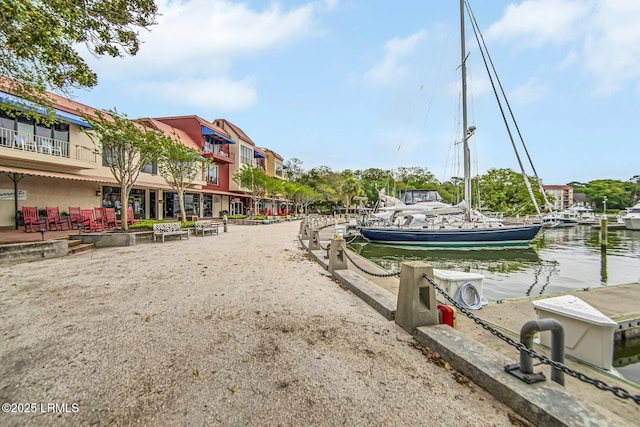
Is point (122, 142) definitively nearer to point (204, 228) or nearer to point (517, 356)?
point (204, 228)

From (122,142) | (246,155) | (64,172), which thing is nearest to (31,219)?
(64,172)

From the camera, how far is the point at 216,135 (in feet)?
106

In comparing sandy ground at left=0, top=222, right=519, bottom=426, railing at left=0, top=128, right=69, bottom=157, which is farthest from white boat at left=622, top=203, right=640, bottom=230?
railing at left=0, top=128, right=69, bottom=157

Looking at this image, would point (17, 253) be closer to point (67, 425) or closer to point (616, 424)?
point (67, 425)

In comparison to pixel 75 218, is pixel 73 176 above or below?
above

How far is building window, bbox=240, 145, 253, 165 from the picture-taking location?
3669cm

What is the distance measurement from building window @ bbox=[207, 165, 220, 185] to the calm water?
18.9 meters

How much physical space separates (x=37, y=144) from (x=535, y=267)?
986 inches

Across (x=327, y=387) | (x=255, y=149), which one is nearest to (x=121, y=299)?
(x=327, y=387)

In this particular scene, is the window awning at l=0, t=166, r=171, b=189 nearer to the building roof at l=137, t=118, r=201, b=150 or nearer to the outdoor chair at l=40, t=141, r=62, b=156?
the outdoor chair at l=40, t=141, r=62, b=156

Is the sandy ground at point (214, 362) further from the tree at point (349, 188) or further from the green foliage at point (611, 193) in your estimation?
the green foliage at point (611, 193)

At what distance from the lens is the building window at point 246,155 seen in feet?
120

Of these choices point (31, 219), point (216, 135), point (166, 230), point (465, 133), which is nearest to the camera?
point (31, 219)

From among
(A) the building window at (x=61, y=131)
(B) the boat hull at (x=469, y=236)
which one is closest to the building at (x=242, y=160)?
(A) the building window at (x=61, y=131)
